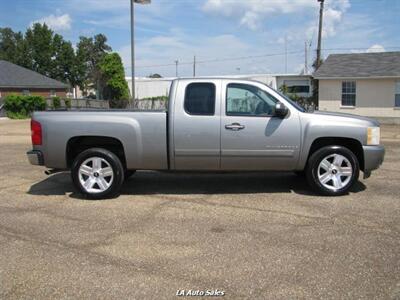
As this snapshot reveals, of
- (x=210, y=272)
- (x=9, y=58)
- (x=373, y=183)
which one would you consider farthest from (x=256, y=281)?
(x=9, y=58)

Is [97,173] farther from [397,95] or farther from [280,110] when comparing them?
[397,95]

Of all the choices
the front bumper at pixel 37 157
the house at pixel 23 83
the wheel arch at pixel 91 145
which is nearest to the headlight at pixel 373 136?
the wheel arch at pixel 91 145

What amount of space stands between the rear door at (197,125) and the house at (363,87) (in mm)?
19279

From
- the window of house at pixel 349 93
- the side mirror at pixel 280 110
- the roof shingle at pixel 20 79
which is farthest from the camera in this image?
the roof shingle at pixel 20 79

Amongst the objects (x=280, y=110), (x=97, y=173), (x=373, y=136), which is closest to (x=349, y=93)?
(x=373, y=136)

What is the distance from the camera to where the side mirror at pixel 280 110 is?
645 centimetres

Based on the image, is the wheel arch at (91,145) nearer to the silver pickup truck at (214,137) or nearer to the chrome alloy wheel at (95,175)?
the silver pickup truck at (214,137)

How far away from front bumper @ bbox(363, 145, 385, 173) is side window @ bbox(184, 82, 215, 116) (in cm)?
243

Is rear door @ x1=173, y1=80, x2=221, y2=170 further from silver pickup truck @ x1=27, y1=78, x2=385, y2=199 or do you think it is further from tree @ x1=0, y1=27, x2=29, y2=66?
tree @ x1=0, y1=27, x2=29, y2=66

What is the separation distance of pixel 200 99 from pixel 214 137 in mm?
628

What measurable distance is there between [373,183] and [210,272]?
472 cm

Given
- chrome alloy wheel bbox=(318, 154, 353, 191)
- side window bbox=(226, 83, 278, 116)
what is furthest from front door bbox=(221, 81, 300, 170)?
chrome alloy wheel bbox=(318, 154, 353, 191)

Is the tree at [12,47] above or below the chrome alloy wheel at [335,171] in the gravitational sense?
above

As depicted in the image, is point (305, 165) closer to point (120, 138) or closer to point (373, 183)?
point (373, 183)
